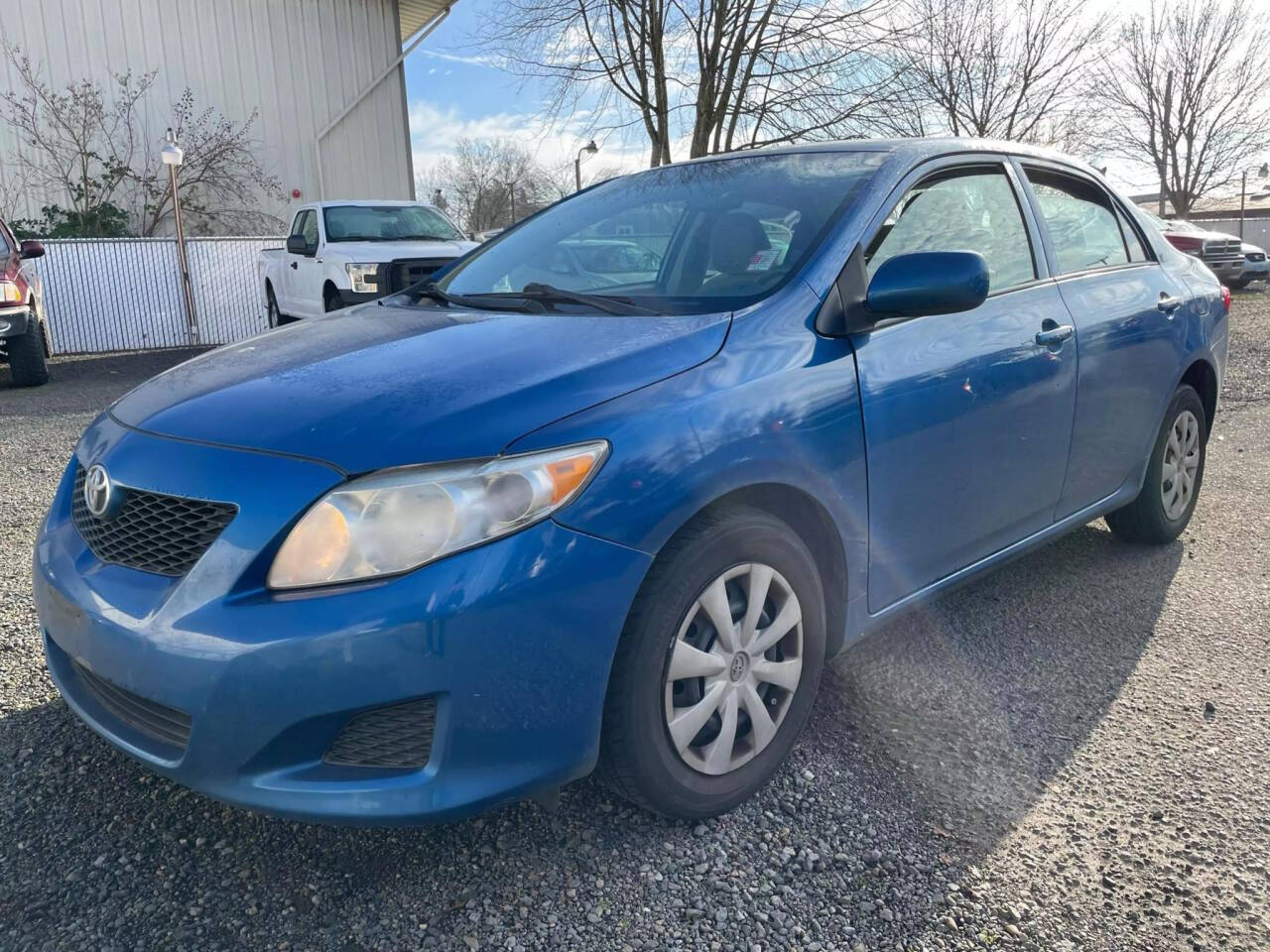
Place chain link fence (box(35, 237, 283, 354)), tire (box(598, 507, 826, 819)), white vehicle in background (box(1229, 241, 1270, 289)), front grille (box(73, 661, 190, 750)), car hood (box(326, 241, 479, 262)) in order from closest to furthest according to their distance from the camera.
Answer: front grille (box(73, 661, 190, 750))
tire (box(598, 507, 826, 819))
car hood (box(326, 241, 479, 262))
chain link fence (box(35, 237, 283, 354))
white vehicle in background (box(1229, 241, 1270, 289))

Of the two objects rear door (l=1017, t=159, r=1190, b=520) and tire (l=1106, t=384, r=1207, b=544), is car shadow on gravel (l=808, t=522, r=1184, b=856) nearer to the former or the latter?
tire (l=1106, t=384, r=1207, b=544)

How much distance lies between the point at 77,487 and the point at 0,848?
0.82 m

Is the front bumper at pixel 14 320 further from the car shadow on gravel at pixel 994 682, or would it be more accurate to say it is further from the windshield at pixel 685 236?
the car shadow on gravel at pixel 994 682

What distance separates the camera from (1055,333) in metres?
3.08

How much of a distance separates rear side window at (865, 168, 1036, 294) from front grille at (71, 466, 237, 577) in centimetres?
178

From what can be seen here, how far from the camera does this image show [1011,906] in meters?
2.01

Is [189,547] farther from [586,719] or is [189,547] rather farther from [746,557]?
[746,557]

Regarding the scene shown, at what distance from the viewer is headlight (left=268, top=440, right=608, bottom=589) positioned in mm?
1788

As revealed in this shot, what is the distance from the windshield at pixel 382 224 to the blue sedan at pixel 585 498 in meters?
7.95

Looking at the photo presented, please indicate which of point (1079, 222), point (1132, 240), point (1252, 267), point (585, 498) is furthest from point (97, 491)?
point (1252, 267)

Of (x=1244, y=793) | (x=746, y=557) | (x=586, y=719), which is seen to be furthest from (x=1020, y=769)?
(x=586, y=719)

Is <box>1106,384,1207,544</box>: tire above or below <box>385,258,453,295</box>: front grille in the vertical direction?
below

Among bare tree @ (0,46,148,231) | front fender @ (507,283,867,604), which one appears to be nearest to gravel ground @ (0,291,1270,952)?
front fender @ (507,283,867,604)

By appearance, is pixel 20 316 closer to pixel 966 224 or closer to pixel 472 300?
pixel 472 300
